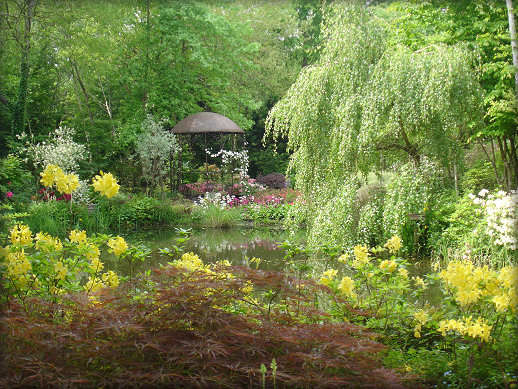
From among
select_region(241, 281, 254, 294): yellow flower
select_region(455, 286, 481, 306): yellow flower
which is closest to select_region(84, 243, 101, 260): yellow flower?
select_region(241, 281, 254, 294): yellow flower

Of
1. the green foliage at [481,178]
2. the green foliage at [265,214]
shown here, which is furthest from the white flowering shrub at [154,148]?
the green foliage at [481,178]

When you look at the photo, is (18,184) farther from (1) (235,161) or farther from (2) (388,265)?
(2) (388,265)

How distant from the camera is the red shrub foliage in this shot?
1.32 metres

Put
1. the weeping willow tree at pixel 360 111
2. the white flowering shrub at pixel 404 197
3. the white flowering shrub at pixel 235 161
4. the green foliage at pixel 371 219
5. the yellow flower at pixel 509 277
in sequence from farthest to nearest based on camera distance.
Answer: the white flowering shrub at pixel 235 161 → the green foliage at pixel 371 219 → the white flowering shrub at pixel 404 197 → the weeping willow tree at pixel 360 111 → the yellow flower at pixel 509 277

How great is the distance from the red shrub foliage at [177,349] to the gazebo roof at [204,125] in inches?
342

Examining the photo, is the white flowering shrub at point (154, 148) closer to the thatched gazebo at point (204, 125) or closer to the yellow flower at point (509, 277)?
the thatched gazebo at point (204, 125)

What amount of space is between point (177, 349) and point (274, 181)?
10728 millimetres

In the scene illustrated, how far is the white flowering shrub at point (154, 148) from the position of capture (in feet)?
31.6

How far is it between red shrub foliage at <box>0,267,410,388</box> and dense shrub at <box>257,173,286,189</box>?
10344mm

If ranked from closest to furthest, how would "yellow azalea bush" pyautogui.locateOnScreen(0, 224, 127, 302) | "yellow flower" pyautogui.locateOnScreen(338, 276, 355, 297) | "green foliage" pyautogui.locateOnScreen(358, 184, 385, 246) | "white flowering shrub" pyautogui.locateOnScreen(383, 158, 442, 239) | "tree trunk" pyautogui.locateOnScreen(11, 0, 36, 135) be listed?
"yellow azalea bush" pyautogui.locateOnScreen(0, 224, 127, 302)
"yellow flower" pyautogui.locateOnScreen(338, 276, 355, 297)
"white flowering shrub" pyautogui.locateOnScreen(383, 158, 442, 239)
"green foliage" pyautogui.locateOnScreen(358, 184, 385, 246)
"tree trunk" pyautogui.locateOnScreen(11, 0, 36, 135)

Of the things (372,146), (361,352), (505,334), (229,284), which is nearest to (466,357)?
(505,334)

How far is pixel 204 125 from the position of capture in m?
10.2

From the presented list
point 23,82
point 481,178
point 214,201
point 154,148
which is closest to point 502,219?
point 481,178

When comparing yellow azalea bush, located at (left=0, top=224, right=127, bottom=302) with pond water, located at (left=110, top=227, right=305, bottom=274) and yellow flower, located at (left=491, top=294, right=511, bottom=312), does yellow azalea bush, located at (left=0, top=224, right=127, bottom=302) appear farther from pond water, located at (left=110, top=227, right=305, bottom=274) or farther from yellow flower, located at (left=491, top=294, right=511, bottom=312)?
pond water, located at (left=110, top=227, right=305, bottom=274)
